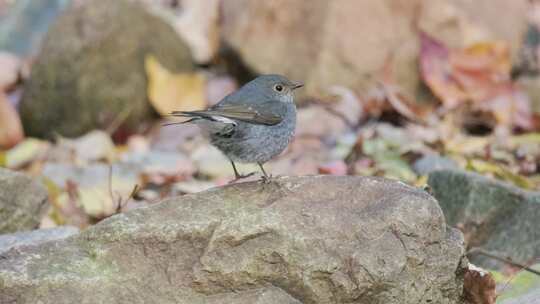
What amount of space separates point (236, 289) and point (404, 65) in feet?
16.0

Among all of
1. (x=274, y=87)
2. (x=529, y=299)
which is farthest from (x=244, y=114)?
(x=529, y=299)

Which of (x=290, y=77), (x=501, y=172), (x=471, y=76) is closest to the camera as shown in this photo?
(x=501, y=172)

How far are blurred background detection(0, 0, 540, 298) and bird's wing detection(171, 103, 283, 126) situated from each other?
7.50 feet

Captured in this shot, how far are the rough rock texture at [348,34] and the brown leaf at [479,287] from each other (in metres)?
4.25

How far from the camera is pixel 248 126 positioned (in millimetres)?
4254

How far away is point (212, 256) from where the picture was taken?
340 cm

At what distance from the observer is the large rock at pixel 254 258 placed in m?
3.29

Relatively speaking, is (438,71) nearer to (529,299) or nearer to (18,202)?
(18,202)

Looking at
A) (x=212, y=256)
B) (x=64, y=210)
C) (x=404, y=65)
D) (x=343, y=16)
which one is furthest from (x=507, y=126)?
(x=212, y=256)

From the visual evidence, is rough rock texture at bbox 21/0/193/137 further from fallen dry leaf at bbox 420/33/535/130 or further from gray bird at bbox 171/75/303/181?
gray bird at bbox 171/75/303/181

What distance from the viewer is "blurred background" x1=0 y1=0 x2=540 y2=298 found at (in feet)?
23.4

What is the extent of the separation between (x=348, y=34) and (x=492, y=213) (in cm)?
352

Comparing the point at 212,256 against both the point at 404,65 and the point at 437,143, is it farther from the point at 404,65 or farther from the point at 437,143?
the point at 404,65

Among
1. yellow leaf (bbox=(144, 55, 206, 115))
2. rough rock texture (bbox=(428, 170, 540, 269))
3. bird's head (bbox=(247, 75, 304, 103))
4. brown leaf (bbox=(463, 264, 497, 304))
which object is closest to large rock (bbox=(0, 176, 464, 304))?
brown leaf (bbox=(463, 264, 497, 304))
